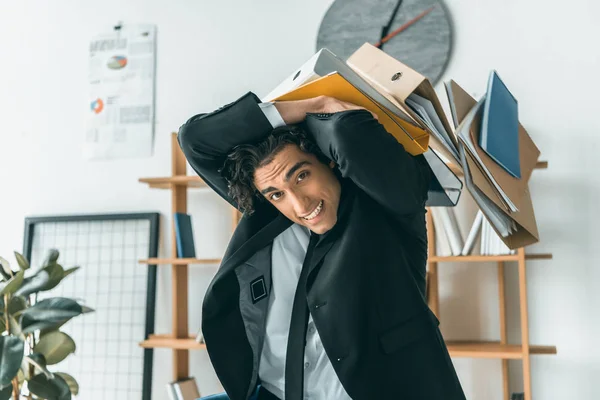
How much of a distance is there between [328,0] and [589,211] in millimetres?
1203

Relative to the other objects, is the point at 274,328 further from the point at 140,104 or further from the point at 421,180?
the point at 140,104

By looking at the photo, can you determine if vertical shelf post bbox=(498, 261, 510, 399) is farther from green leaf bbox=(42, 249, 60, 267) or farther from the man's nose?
green leaf bbox=(42, 249, 60, 267)

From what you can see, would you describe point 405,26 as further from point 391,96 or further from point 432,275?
point 391,96

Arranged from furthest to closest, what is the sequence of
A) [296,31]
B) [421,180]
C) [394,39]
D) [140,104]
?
[140,104] → [296,31] → [394,39] → [421,180]

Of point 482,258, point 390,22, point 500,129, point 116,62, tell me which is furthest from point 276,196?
point 116,62

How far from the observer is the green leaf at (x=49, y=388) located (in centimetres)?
199

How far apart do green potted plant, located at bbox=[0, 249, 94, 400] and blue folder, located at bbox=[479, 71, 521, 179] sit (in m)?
1.37

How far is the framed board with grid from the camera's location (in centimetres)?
256

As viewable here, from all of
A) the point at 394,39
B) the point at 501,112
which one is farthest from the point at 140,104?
the point at 501,112

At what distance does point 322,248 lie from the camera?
45.1 inches

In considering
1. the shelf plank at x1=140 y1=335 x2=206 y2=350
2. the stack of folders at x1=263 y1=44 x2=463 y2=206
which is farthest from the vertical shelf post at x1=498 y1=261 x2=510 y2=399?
the stack of folders at x1=263 y1=44 x2=463 y2=206

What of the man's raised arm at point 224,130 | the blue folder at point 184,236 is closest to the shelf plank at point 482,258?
the blue folder at point 184,236

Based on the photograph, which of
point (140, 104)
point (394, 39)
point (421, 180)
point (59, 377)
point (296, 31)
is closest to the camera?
point (421, 180)

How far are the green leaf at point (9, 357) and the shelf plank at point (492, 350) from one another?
4.25 ft
